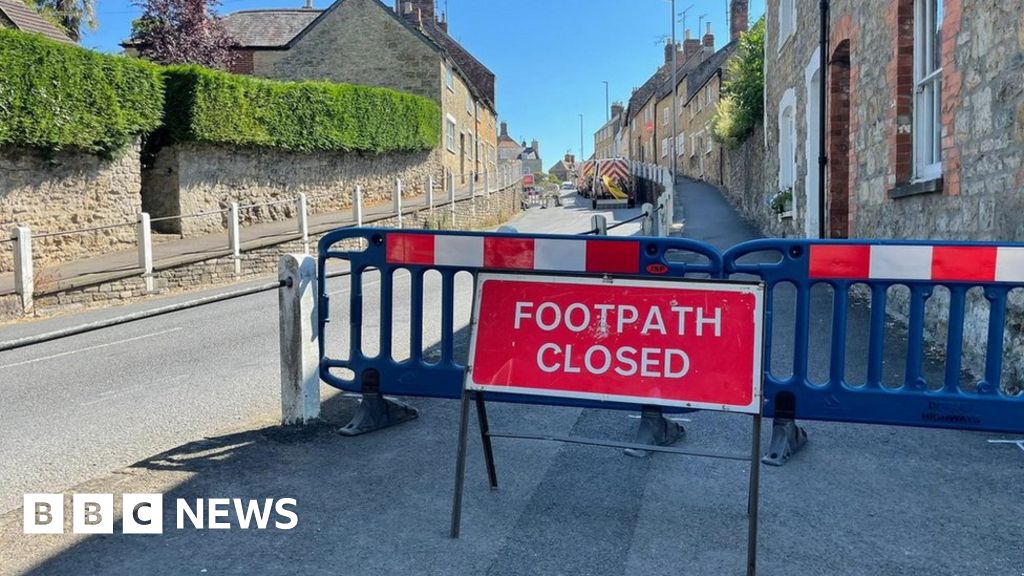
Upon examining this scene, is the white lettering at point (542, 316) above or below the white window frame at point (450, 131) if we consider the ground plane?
below

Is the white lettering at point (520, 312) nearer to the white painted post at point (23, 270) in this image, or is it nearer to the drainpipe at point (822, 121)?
the drainpipe at point (822, 121)

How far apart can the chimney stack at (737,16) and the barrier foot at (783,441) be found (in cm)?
4790

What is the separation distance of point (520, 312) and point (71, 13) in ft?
114

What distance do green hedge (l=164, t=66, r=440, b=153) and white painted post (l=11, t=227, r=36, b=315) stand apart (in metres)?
7.40

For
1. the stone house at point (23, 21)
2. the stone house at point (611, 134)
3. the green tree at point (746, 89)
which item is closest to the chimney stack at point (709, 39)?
the stone house at point (611, 134)

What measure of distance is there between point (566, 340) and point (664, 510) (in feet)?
2.92

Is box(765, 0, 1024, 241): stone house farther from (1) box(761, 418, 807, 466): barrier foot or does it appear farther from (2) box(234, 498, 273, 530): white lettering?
(2) box(234, 498, 273, 530): white lettering

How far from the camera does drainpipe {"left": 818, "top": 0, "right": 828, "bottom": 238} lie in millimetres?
11016

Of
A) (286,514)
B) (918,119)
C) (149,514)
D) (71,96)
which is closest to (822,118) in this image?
(918,119)

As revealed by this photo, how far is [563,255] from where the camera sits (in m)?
4.35

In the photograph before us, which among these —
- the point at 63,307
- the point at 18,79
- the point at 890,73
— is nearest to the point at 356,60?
the point at 18,79

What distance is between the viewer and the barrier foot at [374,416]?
4.69 m

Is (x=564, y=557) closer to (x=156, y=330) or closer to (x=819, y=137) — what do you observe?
(x=156, y=330)

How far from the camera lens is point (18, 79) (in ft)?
45.0
